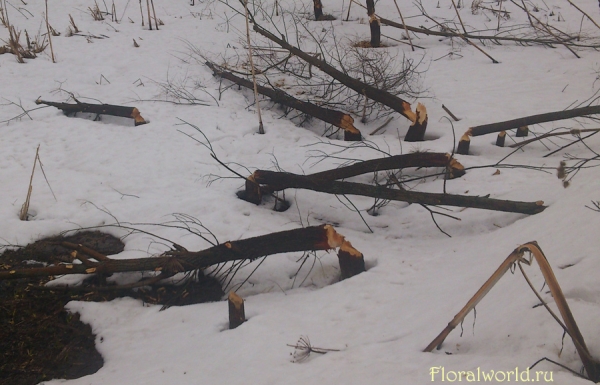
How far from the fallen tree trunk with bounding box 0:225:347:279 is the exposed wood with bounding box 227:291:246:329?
0.56m

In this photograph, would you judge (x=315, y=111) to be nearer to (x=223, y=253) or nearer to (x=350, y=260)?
(x=350, y=260)

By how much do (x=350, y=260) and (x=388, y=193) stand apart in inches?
39.0

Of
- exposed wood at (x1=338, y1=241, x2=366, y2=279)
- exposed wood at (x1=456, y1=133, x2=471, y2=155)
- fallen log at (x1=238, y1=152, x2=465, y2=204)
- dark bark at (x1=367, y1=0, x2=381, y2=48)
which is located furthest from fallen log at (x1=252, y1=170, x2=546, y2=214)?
dark bark at (x1=367, y1=0, x2=381, y2=48)

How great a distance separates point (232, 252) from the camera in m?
3.76

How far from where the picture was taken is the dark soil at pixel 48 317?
9.88ft

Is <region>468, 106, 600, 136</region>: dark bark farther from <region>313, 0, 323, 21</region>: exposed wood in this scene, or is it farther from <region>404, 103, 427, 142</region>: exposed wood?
<region>313, 0, 323, 21</region>: exposed wood

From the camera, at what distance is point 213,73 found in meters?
8.11

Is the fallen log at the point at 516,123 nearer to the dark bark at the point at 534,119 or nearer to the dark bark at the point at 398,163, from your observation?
the dark bark at the point at 534,119

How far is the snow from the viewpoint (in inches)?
102

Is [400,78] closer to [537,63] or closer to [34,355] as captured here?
[537,63]

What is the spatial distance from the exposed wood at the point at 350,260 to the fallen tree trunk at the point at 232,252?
0.07 m

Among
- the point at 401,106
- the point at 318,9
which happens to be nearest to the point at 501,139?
the point at 401,106

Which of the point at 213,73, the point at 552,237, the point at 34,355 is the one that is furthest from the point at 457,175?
the point at 213,73

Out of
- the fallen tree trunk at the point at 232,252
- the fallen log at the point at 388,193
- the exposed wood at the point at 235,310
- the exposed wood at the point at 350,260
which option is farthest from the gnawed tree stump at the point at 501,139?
the exposed wood at the point at 235,310
